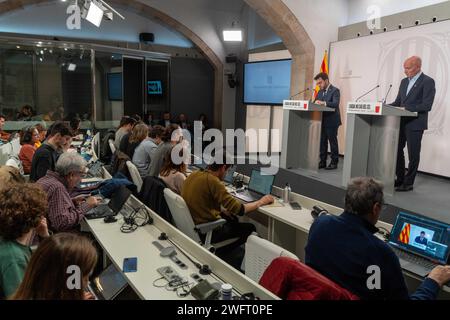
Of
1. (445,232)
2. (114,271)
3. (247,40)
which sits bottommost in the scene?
(114,271)

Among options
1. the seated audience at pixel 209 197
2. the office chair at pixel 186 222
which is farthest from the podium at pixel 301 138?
the office chair at pixel 186 222

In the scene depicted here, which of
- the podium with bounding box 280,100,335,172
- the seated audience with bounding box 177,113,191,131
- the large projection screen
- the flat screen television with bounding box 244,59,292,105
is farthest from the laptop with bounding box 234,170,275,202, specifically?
the seated audience with bounding box 177,113,191,131

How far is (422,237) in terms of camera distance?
2.26 metres

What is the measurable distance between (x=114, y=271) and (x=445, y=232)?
7.53 ft

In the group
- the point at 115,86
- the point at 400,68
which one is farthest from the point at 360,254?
the point at 115,86

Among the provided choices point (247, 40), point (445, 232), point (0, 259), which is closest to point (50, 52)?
point (247, 40)

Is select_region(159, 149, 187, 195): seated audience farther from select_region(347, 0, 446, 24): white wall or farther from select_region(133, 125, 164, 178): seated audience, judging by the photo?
select_region(347, 0, 446, 24): white wall

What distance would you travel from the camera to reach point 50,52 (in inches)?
364

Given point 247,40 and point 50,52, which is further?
point 247,40

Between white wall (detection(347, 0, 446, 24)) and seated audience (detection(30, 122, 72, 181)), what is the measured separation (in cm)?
593

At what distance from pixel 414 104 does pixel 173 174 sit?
3.04m

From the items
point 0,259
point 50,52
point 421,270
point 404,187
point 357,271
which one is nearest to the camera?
point 0,259
